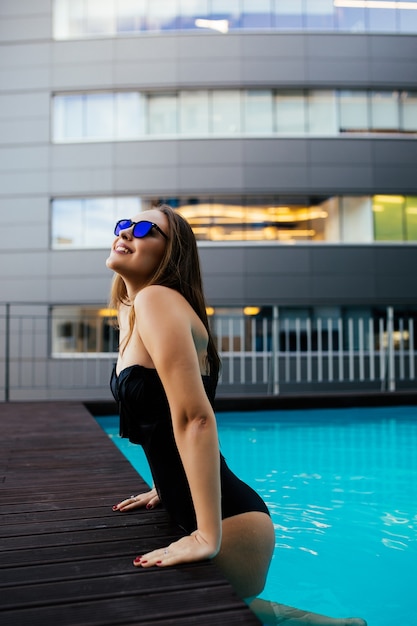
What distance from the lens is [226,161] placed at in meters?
14.7

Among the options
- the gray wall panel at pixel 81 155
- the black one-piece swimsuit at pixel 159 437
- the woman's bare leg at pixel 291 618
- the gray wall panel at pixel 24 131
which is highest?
the gray wall panel at pixel 24 131

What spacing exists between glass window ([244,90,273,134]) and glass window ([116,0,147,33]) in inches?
133

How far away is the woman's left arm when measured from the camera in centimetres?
128

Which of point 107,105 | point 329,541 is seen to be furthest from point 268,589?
point 107,105

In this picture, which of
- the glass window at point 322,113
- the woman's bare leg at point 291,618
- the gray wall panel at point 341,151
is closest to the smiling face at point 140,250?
the woman's bare leg at point 291,618

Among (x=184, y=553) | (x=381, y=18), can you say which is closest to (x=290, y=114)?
(x=381, y=18)

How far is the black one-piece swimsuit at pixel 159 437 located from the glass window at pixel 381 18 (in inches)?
642

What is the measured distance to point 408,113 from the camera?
1510 centimetres

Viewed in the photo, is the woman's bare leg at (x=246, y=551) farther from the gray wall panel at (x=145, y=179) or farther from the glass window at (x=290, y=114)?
the glass window at (x=290, y=114)

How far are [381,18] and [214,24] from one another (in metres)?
4.39

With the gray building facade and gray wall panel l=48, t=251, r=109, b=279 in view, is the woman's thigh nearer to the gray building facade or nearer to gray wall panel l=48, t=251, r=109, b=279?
the gray building facade

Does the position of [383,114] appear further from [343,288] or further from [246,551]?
[246,551]

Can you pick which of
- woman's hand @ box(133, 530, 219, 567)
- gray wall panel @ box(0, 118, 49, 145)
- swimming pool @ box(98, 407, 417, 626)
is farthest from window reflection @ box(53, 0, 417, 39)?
woman's hand @ box(133, 530, 219, 567)

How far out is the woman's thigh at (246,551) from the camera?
1.43m
